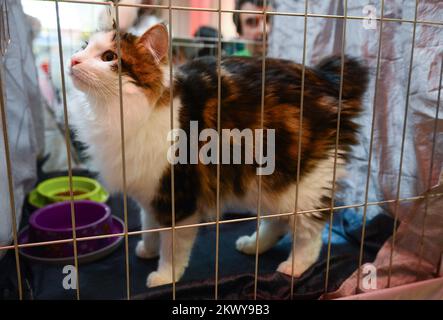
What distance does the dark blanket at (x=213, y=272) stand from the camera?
1.12 m

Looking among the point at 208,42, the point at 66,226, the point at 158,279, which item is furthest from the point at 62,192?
the point at 208,42

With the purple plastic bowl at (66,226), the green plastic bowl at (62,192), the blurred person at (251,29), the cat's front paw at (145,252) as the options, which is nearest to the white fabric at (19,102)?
the purple plastic bowl at (66,226)

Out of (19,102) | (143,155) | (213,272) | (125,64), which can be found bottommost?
(213,272)

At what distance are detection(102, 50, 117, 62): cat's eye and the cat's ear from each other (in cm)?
8

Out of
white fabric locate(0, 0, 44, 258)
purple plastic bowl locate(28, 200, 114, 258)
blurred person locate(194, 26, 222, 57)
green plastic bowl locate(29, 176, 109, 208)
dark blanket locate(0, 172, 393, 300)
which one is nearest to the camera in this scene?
dark blanket locate(0, 172, 393, 300)

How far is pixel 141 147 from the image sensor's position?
1.08 metres

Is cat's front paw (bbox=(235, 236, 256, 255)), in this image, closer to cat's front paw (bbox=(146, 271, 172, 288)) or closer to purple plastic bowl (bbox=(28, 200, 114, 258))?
cat's front paw (bbox=(146, 271, 172, 288))

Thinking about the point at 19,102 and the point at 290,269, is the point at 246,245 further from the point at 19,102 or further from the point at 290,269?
the point at 19,102

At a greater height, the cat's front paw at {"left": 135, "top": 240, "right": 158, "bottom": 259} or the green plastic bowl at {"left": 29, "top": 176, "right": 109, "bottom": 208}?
the green plastic bowl at {"left": 29, "top": 176, "right": 109, "bottom": 208}

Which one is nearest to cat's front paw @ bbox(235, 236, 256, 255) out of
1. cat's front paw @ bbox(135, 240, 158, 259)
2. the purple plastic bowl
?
cat's front paw @ bbox(135, 240, 158, 259)

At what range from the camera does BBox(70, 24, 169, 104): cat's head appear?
97 centimetres

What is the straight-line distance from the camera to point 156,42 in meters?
1.01

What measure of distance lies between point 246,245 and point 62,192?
3.24 ft
